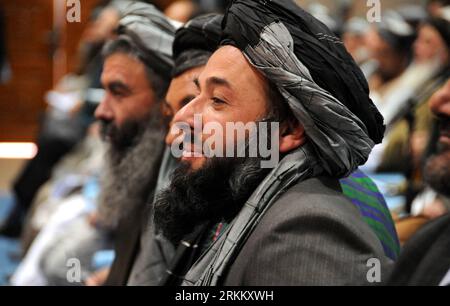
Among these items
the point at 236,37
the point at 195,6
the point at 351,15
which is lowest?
the point at 351,15

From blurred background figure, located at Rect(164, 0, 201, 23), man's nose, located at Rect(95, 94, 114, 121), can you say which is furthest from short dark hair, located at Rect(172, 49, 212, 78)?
blurred background figure, located at Rect(164, 0, 201, 23)

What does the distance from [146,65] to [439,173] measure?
43.7 inches

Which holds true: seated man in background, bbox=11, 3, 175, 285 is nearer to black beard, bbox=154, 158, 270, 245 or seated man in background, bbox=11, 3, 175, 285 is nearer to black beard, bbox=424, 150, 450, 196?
black beard, bbox=154, 158, 270, 245

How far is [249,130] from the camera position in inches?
71.2

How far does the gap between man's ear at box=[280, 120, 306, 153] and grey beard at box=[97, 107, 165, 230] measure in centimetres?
115

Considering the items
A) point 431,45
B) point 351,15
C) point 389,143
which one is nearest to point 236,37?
point 389,143

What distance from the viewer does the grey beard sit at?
9.67ft

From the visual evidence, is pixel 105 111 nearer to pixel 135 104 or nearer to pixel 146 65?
pixel 135 104

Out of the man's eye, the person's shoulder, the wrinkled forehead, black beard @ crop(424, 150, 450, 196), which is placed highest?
the wrinkled forehead

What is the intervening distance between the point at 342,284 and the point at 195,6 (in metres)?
3.66

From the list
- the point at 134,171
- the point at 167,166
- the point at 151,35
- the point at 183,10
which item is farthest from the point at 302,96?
the point at 183,10

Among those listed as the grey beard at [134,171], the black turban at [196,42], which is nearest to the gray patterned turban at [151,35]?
the grey beard at [134,171]
